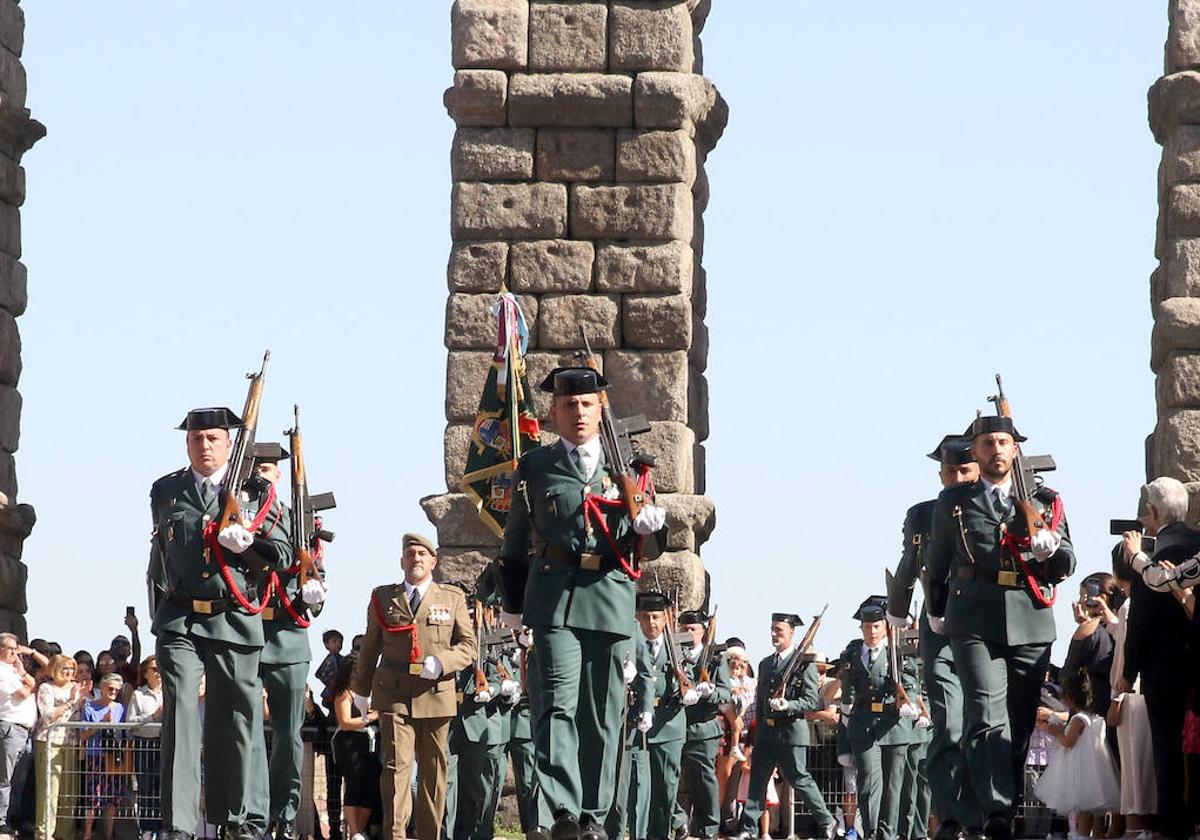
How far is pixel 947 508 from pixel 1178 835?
187 centimetres

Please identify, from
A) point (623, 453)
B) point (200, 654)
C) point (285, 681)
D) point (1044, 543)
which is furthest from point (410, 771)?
point (1044, 543)

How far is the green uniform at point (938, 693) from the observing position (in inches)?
531

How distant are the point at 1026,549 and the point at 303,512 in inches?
157

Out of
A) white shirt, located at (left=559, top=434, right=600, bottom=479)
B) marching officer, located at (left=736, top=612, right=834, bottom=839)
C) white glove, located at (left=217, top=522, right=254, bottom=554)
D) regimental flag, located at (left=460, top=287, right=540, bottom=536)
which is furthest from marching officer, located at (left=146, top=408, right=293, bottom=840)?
marching officer, located at (left=736, top=612, right=834, bottom=839)

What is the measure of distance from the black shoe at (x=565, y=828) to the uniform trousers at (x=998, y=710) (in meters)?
2.34

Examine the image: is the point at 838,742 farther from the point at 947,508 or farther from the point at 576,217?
the point at 947,508

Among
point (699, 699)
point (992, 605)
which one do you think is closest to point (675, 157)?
point (699, 699)

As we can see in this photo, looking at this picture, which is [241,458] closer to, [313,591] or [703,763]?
[313,591]

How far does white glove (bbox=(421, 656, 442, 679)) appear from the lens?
1520 centimetres

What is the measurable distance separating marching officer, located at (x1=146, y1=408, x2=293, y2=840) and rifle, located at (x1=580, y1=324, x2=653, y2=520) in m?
1.67

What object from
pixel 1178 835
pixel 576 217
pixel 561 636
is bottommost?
pixel 1178 835

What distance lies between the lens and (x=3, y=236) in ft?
71.6

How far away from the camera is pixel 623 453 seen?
12.7m

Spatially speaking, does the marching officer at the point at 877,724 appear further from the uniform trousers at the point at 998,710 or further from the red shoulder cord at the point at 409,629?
the uniform trousers at the point at 998,710
